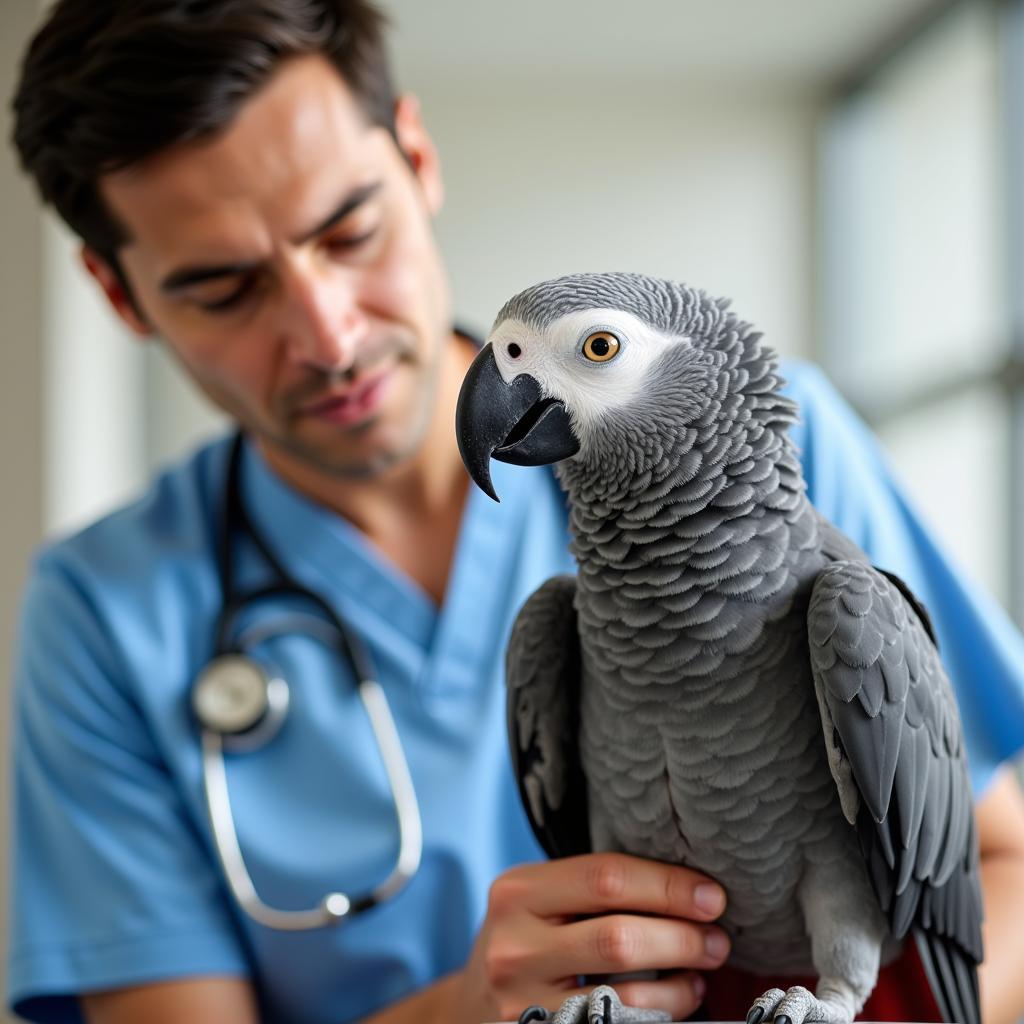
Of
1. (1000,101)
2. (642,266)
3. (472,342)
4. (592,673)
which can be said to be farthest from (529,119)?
(592,673)

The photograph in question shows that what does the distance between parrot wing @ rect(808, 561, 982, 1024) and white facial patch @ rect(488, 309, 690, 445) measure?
0.37ft

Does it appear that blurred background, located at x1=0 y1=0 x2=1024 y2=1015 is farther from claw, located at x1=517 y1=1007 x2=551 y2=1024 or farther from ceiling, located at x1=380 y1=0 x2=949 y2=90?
claw, located at x1=517 y1=1007 x2=551 y2=1024

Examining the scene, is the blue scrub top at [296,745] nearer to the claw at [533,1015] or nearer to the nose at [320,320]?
the nose at [320,320]

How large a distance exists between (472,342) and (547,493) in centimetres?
17

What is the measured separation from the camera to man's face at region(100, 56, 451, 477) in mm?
729

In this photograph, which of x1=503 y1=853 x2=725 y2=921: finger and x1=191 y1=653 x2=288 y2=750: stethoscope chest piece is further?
x1=191 y1=653 x2=288 y2=750: stethoscope chest piece

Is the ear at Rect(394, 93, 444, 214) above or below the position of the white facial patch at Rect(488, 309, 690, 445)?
above

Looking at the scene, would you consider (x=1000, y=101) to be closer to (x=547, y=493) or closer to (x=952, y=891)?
(x=547, y=493)

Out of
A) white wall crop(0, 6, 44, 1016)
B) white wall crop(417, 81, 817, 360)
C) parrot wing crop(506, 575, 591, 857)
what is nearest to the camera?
parrot wing crop(506, 575, 591, 857)

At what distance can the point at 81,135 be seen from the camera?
74cm

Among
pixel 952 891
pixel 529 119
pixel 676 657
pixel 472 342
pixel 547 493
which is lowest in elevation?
pixel 952 891

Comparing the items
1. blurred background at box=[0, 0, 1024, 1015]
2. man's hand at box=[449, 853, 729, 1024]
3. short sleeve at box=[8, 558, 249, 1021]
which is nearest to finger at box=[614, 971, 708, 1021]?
man's hand at box=[449, 853, 729, 1024]

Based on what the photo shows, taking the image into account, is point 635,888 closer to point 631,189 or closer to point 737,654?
point 737,654

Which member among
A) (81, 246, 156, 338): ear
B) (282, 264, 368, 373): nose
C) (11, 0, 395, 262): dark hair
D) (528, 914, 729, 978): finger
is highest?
(11, 0, 395, 262): dark hair
